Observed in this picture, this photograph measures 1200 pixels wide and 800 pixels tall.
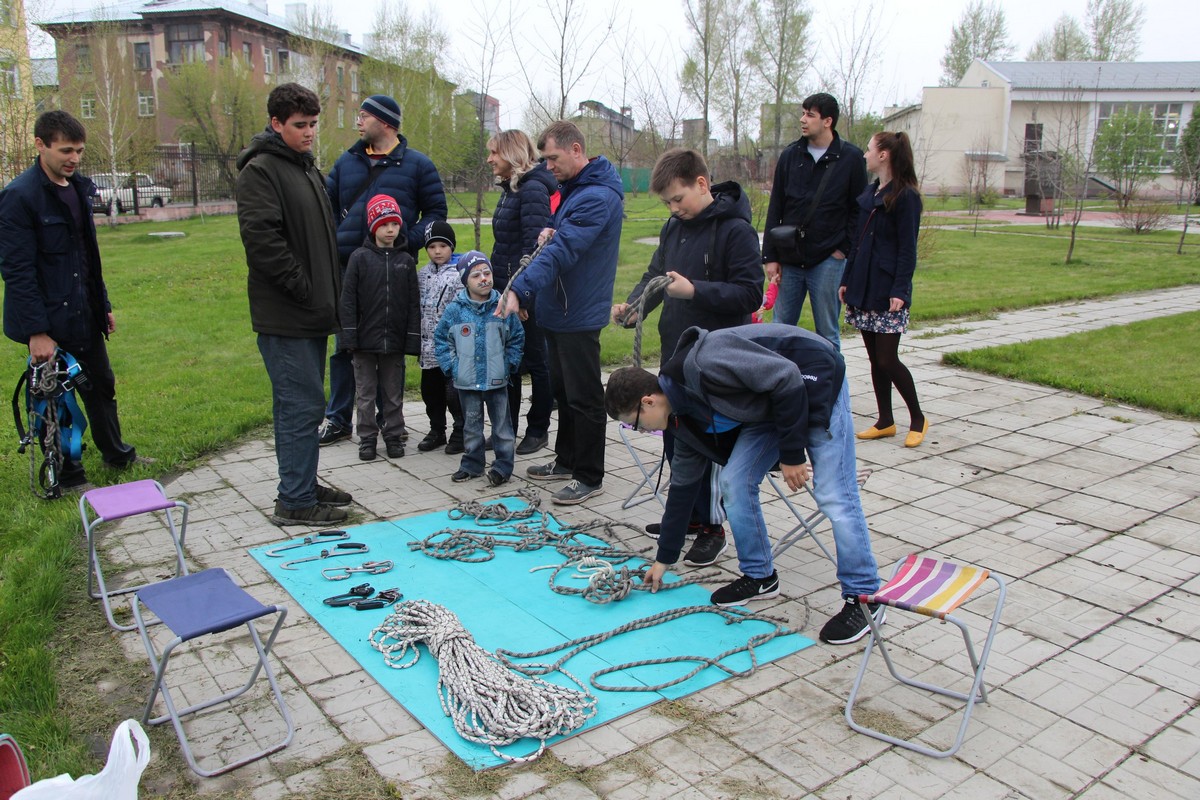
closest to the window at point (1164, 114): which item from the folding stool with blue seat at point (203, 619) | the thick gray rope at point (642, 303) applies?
the thick gray rope at point (642, 303)

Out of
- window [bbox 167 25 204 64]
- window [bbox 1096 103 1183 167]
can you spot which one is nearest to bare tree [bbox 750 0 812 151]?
window [bbox 1096 103 1183 167]

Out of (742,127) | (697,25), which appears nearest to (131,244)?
(697,25)

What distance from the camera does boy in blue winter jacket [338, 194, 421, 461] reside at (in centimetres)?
553

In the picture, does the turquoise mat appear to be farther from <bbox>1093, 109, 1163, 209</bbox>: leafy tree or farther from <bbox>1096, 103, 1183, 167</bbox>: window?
<bbox>1096, 103, 1183, 167</bbox>: window

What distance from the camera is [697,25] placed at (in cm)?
1830

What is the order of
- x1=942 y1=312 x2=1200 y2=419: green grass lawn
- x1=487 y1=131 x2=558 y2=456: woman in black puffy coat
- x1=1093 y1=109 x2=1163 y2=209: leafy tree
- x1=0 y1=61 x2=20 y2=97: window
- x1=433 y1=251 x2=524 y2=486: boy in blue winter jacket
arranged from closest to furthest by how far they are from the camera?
1. x1=433 y1=251 x2=524 y2=486: boy in blue winter jacket
2. x1=487 y1=131 x2=558 y2=456: woman in black puffy coat
3. x1=942 y1=312 x2=1200 y2=419: green grass lawn
4. x1=0 y1=61 x2=20 y2=97: window
5. x1=1093 y1=109 x2=1163 y2=209: leafy tree

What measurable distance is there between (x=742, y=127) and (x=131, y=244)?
47.8ft

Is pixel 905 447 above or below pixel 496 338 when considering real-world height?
below

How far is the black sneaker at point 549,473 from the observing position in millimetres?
5469

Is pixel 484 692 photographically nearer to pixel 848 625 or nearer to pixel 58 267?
pixel 848 625

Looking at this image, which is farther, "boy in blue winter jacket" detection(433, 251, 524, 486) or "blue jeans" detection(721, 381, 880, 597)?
"boy in blue winter jacket" detection(433, 251, 524, 486)

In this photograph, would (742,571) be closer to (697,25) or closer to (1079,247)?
(697,25)

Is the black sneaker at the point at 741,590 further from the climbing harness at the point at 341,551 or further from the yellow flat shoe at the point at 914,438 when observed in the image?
the yellow flat shoe at the point at 914,438

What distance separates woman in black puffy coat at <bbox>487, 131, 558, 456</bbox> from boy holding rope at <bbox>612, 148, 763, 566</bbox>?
1.33 meters
